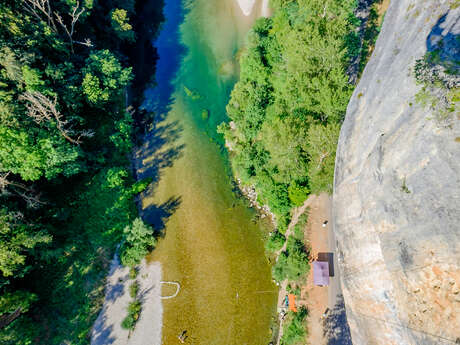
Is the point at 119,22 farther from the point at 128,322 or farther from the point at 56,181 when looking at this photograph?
the point at 128,322

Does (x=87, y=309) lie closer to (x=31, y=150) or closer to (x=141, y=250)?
(x=141, y=250)

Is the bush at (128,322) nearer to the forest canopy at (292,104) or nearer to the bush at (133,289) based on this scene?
the bush at (133,289)

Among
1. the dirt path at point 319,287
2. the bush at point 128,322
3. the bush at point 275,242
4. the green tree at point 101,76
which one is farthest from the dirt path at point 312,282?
the green tree at point 101,76

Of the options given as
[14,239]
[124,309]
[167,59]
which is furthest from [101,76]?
[124,309]

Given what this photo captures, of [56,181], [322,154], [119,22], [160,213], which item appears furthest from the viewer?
[119,22]

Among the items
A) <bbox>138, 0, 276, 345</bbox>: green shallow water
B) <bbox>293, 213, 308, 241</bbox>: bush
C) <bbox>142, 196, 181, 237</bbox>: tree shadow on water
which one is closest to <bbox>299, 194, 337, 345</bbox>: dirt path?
<bbox>293, 213, 308, 241</bbox>: bush
